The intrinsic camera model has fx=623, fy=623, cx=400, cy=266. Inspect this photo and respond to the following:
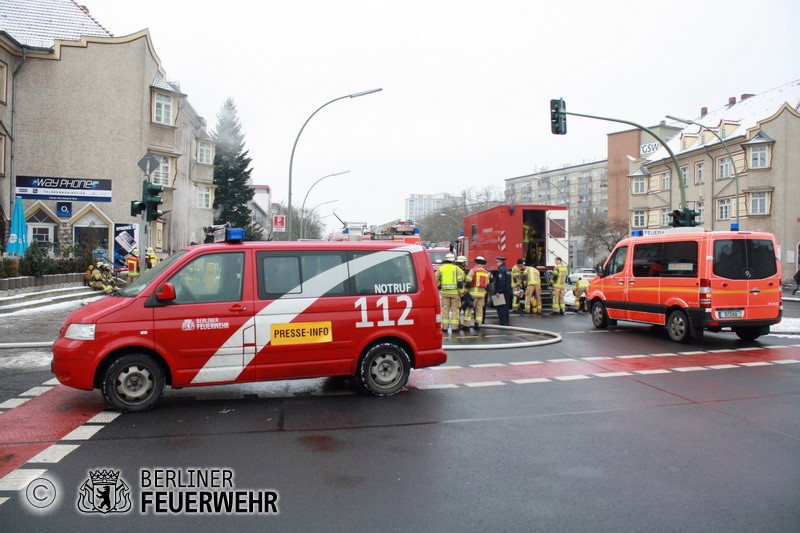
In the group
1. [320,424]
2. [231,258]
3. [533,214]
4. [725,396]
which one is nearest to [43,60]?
[533,214]

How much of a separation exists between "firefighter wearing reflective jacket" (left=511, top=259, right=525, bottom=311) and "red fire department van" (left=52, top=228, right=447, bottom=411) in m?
11.1

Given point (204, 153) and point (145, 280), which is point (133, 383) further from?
point (204, 153)

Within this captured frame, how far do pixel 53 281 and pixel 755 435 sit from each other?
20651mm

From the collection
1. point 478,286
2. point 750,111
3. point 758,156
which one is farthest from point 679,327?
point 750,111

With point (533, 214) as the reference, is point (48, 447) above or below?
below

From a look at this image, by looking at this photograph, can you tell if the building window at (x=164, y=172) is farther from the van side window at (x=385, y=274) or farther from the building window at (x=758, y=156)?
the building window at (x=758, y=156)

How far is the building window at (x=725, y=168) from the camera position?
45.6m

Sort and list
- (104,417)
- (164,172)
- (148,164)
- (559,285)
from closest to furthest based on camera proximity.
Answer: (104,417) < (148,164) < (559,285) < (164,172)

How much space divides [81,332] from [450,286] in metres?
8.33

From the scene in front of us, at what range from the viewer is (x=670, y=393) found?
7.92 metres

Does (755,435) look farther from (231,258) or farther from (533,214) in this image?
(533,214)

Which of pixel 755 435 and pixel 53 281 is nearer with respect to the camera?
pixel 755 435

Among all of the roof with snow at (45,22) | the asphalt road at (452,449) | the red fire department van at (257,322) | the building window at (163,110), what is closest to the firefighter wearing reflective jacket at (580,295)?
the asphalt road at (452,449)

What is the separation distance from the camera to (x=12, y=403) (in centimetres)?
732
